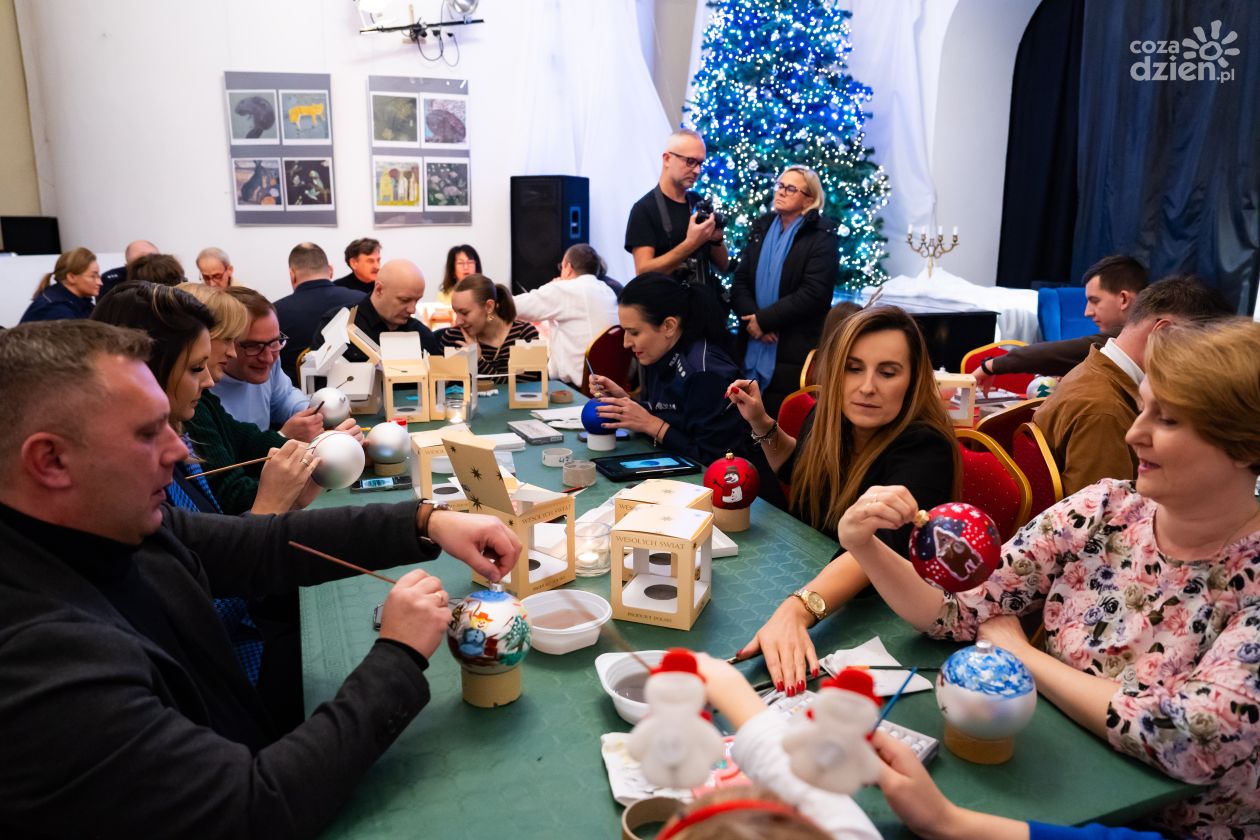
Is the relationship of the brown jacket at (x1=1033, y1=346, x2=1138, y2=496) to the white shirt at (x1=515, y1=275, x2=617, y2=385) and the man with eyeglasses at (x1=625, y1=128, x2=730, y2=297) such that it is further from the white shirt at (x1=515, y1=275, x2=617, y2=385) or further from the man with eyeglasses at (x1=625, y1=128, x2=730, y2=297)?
the white shirt at (x1=515, y1=275, x2=617, y2=385)

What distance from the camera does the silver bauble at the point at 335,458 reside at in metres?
2.22

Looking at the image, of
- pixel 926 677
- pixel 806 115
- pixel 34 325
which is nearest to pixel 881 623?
pixel 926 677

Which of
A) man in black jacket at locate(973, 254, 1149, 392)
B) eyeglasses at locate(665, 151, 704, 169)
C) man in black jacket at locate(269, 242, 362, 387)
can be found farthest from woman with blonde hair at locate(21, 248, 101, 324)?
man in black jacket at locate(973, 254, 1149, 392)

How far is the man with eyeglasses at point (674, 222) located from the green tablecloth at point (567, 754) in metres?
3.33

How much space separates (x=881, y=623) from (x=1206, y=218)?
642 cm

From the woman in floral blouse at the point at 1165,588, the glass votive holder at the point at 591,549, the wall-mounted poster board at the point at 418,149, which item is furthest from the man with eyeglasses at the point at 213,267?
the woman in floral blouse at the point at 1165,588

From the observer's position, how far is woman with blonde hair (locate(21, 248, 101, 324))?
5605 mm

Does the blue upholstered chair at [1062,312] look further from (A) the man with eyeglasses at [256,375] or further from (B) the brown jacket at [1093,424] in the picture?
(A) the man with eyeglasses at [256,375]

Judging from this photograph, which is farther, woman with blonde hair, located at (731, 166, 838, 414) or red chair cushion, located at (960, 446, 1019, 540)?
woman with blonde hair, located at (731, 166, 838, 414)

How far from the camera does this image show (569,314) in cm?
529

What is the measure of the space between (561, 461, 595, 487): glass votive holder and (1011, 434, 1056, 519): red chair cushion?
1188 mm

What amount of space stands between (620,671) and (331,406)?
6.26 ft

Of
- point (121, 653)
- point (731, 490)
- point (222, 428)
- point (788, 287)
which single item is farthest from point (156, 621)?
point (788, 287)

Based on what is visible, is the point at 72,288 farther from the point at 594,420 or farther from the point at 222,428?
the point at 594,420
